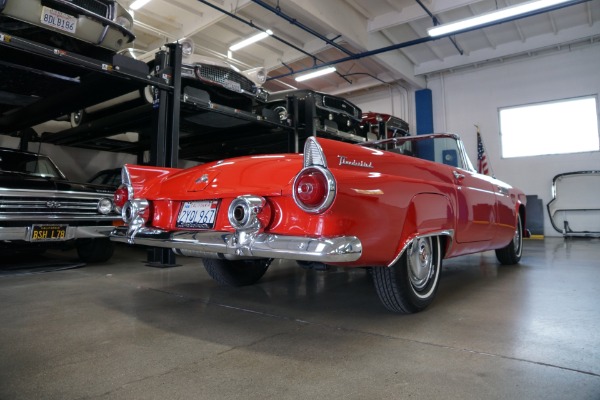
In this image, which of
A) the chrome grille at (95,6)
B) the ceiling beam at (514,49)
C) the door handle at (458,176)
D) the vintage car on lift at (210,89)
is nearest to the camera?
the door handle at (458,176)

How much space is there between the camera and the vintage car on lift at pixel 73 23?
11.4ft

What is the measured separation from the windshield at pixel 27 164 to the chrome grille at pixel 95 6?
2.21 metres

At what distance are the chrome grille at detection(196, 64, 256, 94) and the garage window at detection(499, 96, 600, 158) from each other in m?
8.95

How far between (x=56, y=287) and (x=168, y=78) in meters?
2.59

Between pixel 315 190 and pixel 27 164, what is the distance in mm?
4884

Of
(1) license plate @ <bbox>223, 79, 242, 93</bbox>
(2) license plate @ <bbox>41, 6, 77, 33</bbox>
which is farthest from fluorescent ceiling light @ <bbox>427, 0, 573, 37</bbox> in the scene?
(2) license plate @ <bbox>41, 6, 77, 33</bbox>

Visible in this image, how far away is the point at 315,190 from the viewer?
5.82 feet

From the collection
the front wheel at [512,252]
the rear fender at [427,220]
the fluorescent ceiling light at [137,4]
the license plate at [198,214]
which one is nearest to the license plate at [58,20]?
the license plate at [198,214]

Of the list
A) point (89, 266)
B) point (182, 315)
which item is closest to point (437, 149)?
point (182, 315)

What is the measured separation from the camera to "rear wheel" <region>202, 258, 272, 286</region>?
10.6 ft

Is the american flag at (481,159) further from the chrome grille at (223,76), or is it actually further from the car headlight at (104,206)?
the car headlight at (104,206)

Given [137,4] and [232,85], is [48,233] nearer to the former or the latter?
[232,85]

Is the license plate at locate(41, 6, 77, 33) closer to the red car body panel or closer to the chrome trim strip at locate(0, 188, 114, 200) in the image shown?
the chrome trim strip at locate(0, 188, 114, 200)

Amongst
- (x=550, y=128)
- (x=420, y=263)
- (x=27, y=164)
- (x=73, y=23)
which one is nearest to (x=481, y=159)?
(x=550, y=128)
